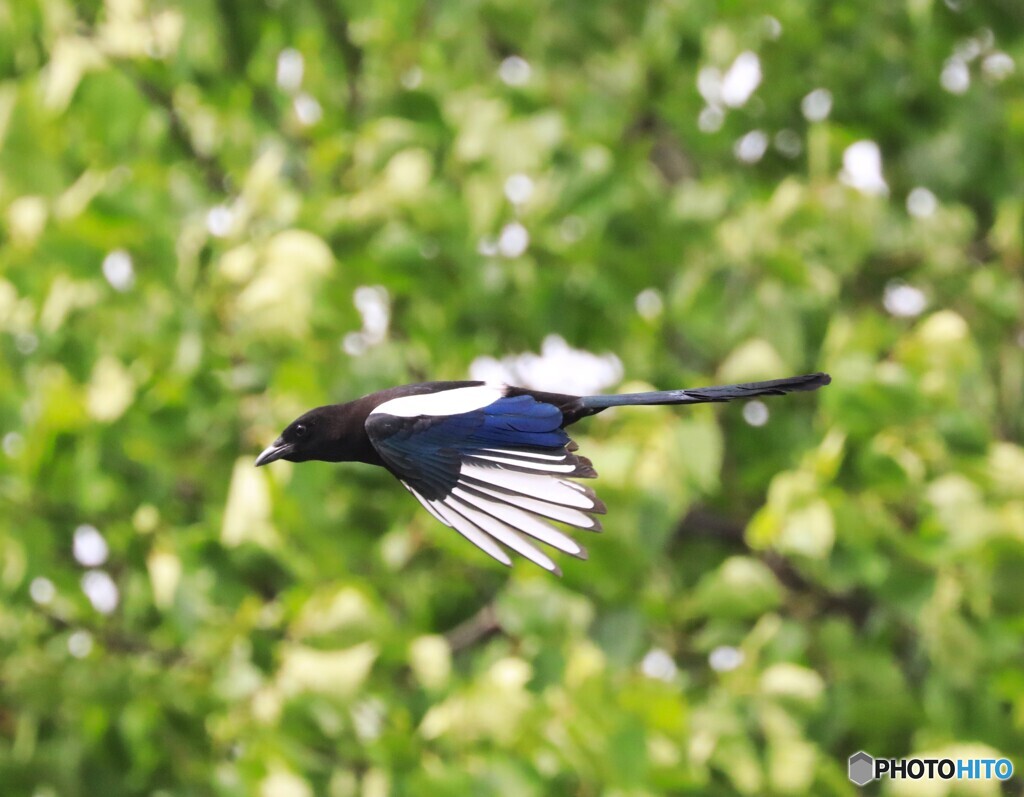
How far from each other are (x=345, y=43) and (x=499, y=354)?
1.30 meters

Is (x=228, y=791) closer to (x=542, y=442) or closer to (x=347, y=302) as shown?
(x=347, y=302)

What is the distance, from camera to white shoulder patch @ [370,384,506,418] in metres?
2.34

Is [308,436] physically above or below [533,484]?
above

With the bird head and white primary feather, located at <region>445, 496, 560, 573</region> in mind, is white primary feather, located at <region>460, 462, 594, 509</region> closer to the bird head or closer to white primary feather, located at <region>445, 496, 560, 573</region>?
white primary feather, located at <region>445, 496, 560, 573</region>

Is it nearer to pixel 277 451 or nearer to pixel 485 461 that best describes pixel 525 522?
pixel 485 461

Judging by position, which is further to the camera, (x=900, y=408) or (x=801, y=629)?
(x=801, y=629)

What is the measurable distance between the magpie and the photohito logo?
206 cm

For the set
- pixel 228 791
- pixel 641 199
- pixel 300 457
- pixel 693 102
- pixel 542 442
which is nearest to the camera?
pixel 542 442

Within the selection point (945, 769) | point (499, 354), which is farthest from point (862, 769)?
point (499, 354)

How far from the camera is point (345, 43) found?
5535mm

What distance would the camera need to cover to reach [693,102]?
17.8 ft

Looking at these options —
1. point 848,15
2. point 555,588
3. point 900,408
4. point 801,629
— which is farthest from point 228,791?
point 848,15

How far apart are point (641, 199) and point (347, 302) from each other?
3.56ft

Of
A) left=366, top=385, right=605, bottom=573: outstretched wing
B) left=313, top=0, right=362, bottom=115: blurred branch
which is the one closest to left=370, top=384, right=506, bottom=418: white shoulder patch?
left=366, top=385, right=605, bottom=573: outstretched wing
